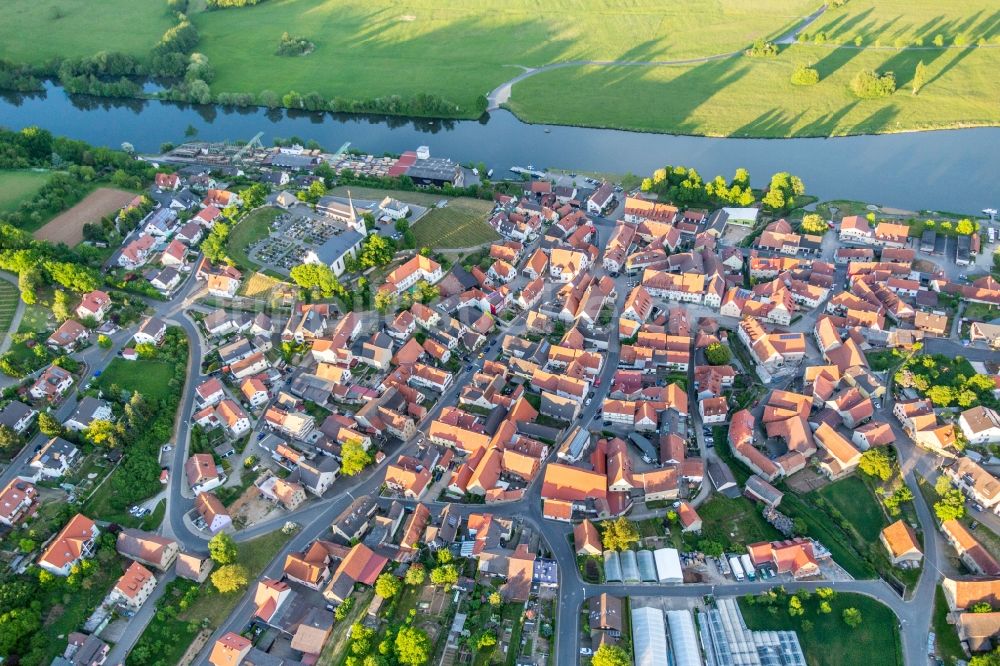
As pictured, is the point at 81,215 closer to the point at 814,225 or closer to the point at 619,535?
the point at 619,535

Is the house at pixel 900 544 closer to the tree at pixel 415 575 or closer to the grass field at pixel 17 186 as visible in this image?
the tree at pixel 415 575

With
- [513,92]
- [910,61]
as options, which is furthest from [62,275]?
[910,61]

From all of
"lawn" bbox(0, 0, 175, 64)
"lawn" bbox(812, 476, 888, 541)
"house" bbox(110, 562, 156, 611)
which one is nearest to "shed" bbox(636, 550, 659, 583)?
"lawn" bbox(812, 476, 888, 541)

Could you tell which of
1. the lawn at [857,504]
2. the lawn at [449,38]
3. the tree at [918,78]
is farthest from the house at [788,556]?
the tree at [918,78]

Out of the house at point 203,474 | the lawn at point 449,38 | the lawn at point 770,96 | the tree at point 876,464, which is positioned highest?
the lawn at point 449,38

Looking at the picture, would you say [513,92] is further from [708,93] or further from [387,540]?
[387,540]

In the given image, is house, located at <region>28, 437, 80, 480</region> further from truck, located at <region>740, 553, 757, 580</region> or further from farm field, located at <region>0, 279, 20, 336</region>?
truck, located at <region>740, 553, 757, 580</region>

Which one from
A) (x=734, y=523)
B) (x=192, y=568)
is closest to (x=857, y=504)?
(x=734, y=523)
